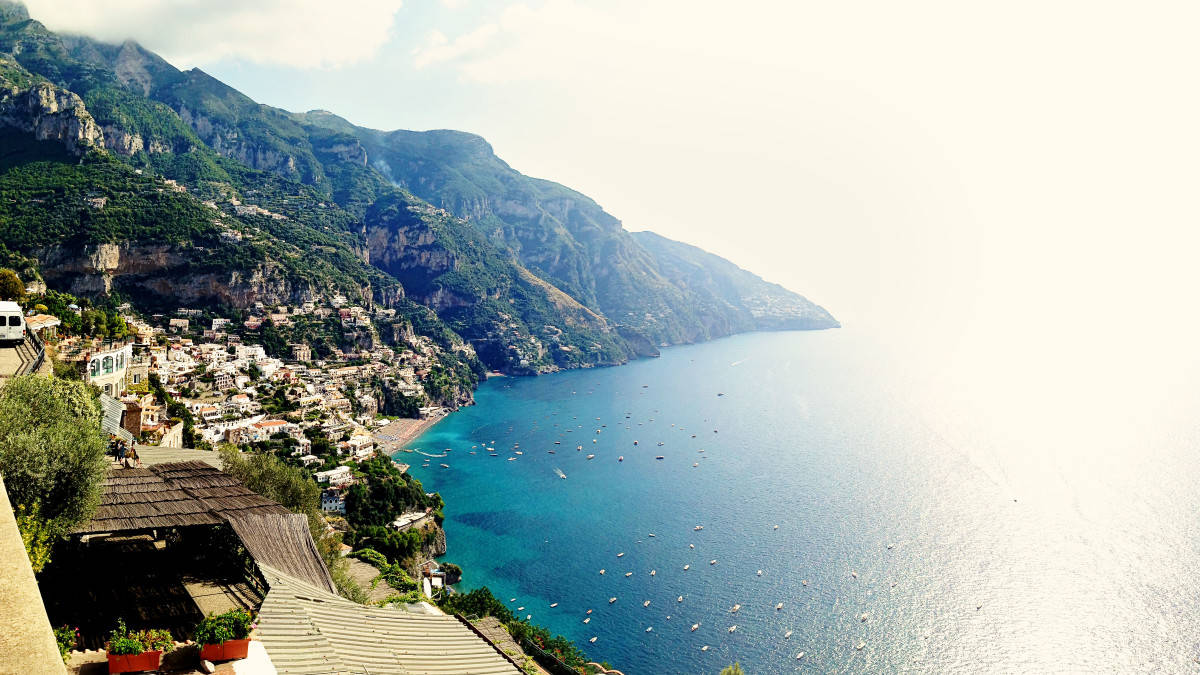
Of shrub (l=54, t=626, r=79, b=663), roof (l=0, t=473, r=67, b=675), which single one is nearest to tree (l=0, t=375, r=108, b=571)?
shrub (l=54, t=626, r=79, b=663)

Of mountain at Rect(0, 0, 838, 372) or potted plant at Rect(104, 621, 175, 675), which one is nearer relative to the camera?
potted plant at Rect(104, 621, 175, 675)

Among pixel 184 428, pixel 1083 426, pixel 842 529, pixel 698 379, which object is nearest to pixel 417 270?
pixel 698 379

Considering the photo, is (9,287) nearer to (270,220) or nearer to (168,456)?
(168,456)

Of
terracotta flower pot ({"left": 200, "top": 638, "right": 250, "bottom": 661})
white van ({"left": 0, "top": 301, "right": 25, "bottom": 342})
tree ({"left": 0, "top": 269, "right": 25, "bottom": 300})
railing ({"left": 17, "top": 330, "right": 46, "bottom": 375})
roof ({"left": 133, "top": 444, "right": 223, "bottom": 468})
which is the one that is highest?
tree ({"left": 0, "top": 269, "right": 25, "bottom": 300})

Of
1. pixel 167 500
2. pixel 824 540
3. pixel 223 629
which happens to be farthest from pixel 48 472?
pixel 824 540

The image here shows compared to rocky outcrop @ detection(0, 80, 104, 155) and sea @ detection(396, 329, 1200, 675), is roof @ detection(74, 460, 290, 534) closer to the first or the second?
sea @ detection(396, 329, 1200, 675)

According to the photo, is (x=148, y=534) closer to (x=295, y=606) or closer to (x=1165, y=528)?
(x=295, y=606)

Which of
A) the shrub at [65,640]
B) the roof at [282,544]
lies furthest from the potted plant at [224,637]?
the roof at [282,544]
